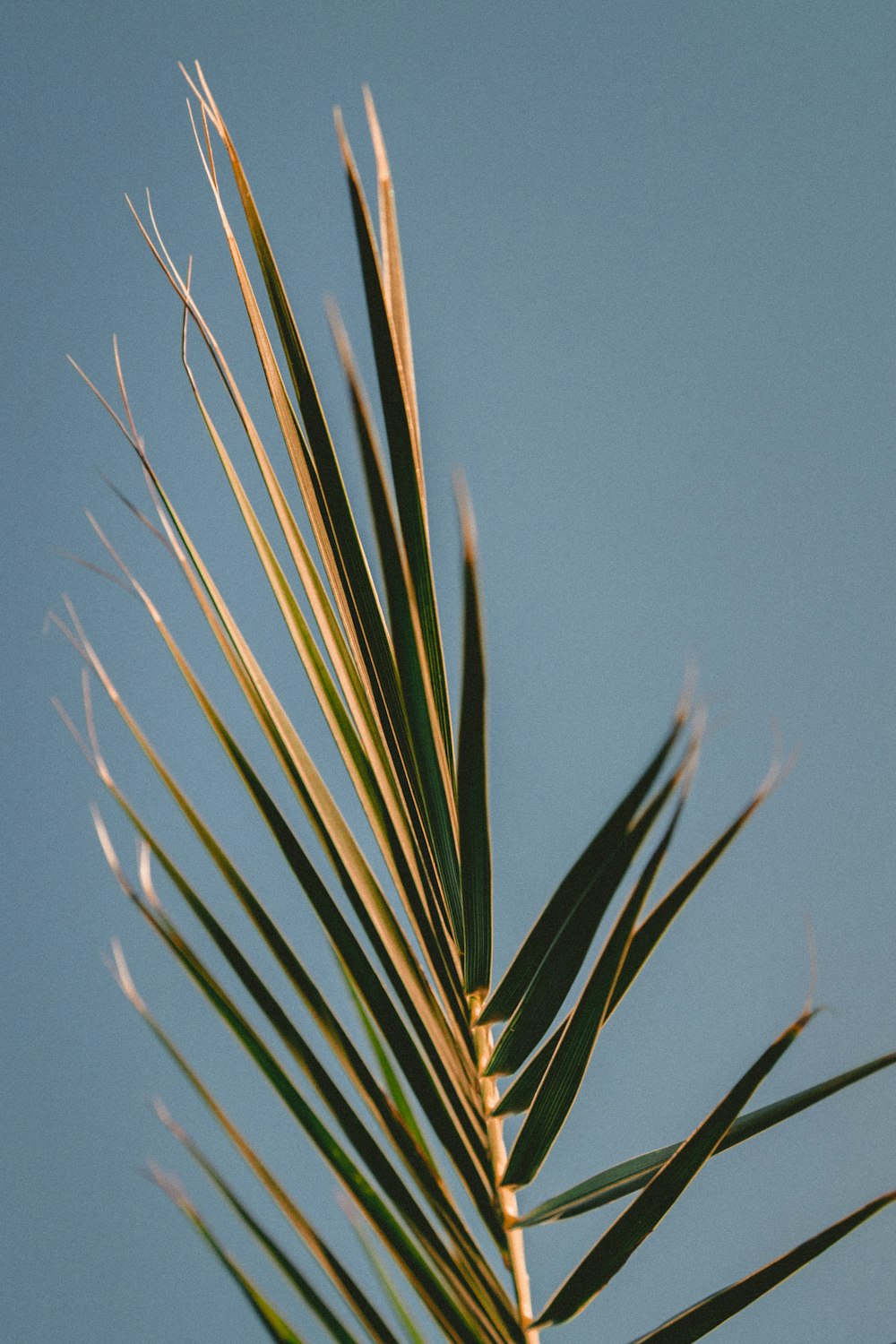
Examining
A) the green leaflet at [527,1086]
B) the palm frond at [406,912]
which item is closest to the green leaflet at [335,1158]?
the palm frond at [406,912]

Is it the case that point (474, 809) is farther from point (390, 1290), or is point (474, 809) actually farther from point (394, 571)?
point (390, 1290)

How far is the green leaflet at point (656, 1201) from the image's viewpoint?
61 cm

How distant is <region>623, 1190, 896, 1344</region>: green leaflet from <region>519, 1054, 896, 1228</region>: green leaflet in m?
0.07

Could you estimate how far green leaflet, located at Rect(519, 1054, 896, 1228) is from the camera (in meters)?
0.64

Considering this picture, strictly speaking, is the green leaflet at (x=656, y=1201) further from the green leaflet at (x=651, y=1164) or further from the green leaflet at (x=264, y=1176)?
the green leaflet at (x=264, y=1176)

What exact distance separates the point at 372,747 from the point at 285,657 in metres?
2.34

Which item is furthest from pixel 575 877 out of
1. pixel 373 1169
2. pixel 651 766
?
pixel 373 1169

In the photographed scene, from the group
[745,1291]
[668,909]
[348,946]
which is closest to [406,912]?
[348,946]

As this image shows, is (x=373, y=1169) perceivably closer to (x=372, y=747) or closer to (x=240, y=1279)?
(x=240, y=1279)

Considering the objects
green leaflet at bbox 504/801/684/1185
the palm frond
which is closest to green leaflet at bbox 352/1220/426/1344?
the palm frond

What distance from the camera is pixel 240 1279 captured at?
1.58ft

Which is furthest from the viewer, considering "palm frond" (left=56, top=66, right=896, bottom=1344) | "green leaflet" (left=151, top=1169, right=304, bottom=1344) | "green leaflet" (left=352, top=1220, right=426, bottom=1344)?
"green leaflet" (left=352, top=1220, right=426, bottom=1344)

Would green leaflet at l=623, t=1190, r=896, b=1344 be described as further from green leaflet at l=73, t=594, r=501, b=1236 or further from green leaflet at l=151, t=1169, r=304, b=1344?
green leaflet at l=151, t=1169, r=304, b=1344

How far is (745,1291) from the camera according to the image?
611mm
